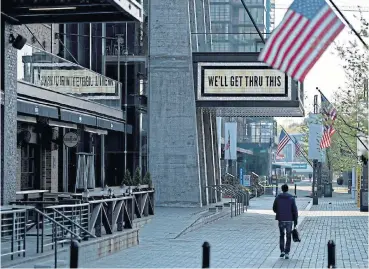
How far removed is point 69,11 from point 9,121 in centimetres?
291

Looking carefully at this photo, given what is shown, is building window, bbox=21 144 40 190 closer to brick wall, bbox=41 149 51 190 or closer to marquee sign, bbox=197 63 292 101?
brick wall, bbox=41 149 51 190

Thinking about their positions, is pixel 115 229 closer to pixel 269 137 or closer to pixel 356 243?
pixel 356 243

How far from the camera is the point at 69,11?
2155 cm

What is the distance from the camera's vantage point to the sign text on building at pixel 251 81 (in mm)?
38719

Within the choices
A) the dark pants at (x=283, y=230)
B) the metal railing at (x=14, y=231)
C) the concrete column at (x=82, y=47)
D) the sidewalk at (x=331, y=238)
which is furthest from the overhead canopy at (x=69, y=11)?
the concrete column at (x=82, y=47)

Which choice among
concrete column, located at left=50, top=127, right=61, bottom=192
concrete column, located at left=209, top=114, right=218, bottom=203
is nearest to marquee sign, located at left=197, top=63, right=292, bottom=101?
concrete column, located at left=209, top=114, right=218, bottom=203

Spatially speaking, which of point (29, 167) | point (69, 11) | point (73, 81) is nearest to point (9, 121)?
point (69, 11)

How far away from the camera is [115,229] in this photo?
23.3 meters

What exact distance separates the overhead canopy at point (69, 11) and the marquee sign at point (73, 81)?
666 cm

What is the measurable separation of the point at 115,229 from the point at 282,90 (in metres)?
17.0

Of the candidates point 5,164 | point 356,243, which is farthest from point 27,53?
point 356,243

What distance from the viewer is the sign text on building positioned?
127ft

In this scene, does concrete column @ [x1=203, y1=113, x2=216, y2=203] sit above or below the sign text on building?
below

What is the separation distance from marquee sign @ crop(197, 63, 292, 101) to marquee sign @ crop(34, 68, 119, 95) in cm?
431
